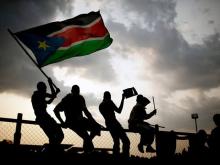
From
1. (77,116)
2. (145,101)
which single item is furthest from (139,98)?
(77,116)

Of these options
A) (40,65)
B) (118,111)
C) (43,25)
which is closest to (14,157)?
(40,65)

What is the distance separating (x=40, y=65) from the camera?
8805mm

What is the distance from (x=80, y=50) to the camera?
9.92 metres

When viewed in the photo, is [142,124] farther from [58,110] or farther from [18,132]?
[18,132]

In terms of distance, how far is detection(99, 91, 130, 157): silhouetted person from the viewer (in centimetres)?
922

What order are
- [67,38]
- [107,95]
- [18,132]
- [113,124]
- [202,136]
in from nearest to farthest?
[18,132] < [113,124] < [107,95] < [67,38] < [202,136]

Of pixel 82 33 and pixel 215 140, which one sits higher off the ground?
pixel 82 33

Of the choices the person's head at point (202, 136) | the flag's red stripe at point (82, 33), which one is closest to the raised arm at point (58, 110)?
the flag's red stripe at point (82, 33)

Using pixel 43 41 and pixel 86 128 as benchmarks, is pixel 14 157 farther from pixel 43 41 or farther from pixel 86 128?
pixel 43 41

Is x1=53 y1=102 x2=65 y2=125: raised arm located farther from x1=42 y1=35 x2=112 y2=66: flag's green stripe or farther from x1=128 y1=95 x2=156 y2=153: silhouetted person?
x1=128 y1=95 x2=156 y2=153: silhouetted person

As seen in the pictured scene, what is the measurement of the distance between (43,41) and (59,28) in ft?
2.82

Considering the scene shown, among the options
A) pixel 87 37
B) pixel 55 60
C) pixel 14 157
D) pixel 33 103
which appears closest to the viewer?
pixel 14 157

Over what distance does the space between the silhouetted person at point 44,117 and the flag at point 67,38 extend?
1.04 m

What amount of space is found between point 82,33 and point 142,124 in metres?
3.76
